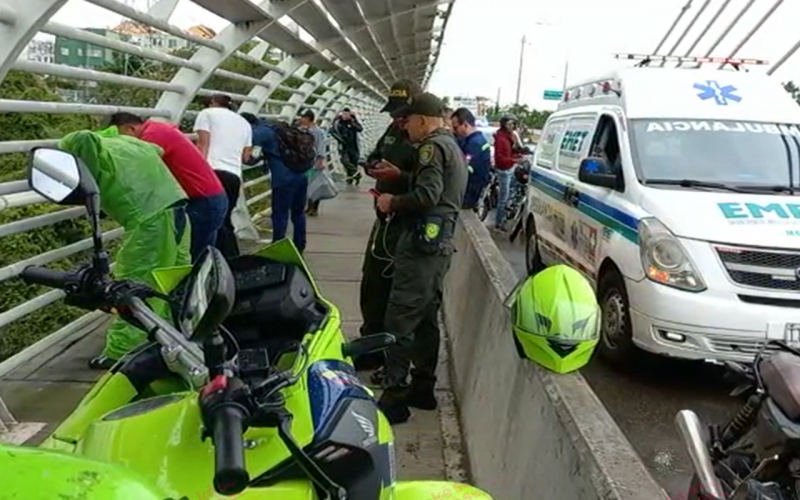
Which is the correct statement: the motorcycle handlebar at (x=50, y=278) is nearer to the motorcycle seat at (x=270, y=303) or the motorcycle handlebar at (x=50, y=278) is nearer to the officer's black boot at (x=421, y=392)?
the motorcycle seat at (x=270, y=303)

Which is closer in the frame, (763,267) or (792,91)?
(763,267)

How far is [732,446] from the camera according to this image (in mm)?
3229

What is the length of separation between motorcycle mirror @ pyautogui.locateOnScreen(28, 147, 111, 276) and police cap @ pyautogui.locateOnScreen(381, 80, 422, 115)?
2968 mm

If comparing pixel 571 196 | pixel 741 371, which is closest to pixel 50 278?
pixel 741 371

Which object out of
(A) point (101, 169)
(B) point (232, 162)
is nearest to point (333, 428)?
(A) point (101, 169)

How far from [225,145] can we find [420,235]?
11.4 feet

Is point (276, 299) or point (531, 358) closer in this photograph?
point (276, 299)

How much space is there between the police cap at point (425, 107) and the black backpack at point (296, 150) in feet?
12.5

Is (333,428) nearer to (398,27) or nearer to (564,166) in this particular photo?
(564,166)

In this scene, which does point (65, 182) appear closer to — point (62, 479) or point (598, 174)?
point (62, 479)

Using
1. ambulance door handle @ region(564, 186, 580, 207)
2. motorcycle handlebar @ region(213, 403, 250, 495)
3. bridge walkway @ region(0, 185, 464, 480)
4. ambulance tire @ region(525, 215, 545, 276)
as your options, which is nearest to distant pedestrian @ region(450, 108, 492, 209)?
ambulance tire @ region(525, 215, 545, 276)

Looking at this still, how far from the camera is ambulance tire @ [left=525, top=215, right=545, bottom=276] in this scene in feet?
30.6

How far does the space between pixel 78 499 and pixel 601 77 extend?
793cm

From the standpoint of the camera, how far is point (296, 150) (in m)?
8.39
